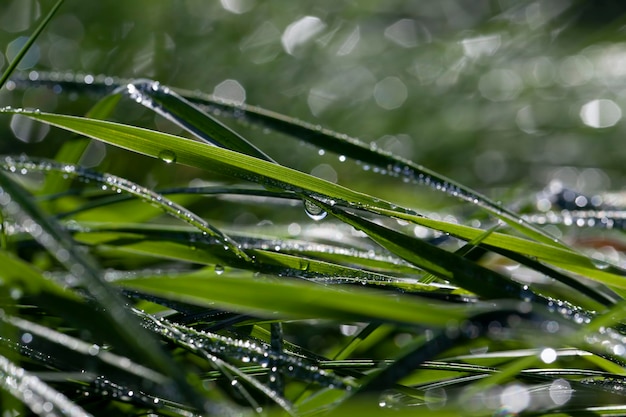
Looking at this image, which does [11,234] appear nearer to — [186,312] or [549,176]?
[186,312]

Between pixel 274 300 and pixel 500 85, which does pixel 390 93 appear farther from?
pixel 274 300

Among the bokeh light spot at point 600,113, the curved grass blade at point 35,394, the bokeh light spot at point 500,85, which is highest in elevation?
the bokeh light spot at point 500,85

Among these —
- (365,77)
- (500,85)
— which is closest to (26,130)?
(365,77)

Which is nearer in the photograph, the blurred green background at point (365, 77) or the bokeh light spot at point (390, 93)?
the blurred green background at point (365, 77)

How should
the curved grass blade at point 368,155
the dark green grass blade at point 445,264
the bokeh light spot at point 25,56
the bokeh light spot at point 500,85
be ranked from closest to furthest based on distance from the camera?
the dark green grass blade at point 445,264 < the curved grass blade at point 368,155 < the bokeh light spot at point 25,56 < the bokeh light spot at point 500,85

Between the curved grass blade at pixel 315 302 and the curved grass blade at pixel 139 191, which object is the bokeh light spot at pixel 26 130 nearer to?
the curved grass blade at pixel 139 191

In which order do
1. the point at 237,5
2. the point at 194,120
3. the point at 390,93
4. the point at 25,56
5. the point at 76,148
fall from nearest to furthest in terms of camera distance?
the point at 194,120 < the point at 76,148 < the point at 25,56 < the point at 390,93 < the point at 237,5

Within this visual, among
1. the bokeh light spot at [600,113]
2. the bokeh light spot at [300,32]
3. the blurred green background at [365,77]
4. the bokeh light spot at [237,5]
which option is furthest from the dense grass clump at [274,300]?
the bokeh light spot at [237,5]

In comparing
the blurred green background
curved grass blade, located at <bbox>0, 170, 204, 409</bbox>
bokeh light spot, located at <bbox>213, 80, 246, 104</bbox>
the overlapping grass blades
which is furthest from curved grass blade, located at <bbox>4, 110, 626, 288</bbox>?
bokeh light spot, located at <bbox>213, 80, 246, 104</bbox>
